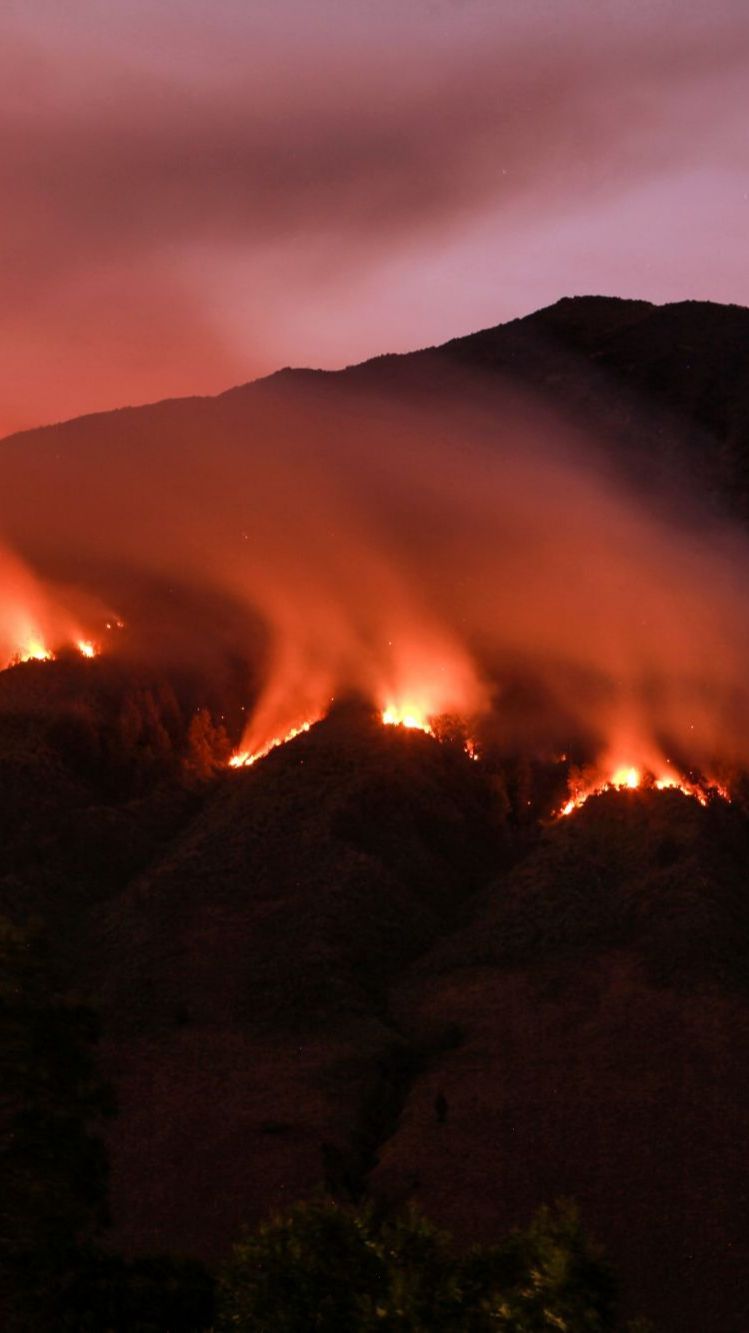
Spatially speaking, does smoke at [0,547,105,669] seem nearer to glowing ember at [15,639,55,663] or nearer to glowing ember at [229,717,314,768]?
glowing ember at [15,639,55,663]

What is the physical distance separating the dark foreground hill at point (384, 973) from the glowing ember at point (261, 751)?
1.34m

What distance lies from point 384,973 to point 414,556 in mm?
57555

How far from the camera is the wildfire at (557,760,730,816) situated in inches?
2840

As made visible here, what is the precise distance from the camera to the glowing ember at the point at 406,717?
3199 inches

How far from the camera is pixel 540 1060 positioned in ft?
164

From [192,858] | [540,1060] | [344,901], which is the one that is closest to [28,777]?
[192,858]

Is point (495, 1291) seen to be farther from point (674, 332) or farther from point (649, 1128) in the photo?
point (674, 332)

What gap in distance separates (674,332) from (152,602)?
7991 cm

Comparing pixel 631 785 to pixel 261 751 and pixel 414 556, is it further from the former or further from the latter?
pixel 414 556

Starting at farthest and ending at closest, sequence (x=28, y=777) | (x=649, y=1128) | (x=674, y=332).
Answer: (x=674, y=332), (x=28, y=777), (x=649, y=1128)

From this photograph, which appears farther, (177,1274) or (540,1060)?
(540,1060)

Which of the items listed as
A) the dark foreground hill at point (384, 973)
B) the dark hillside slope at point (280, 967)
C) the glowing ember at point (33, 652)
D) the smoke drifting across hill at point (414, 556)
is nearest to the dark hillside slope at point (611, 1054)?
the dark foreground hill at point (384, 973)

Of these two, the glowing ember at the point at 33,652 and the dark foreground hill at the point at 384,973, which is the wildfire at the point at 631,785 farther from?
the glowing ember at the point at 33,652

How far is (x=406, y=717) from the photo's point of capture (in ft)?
270
